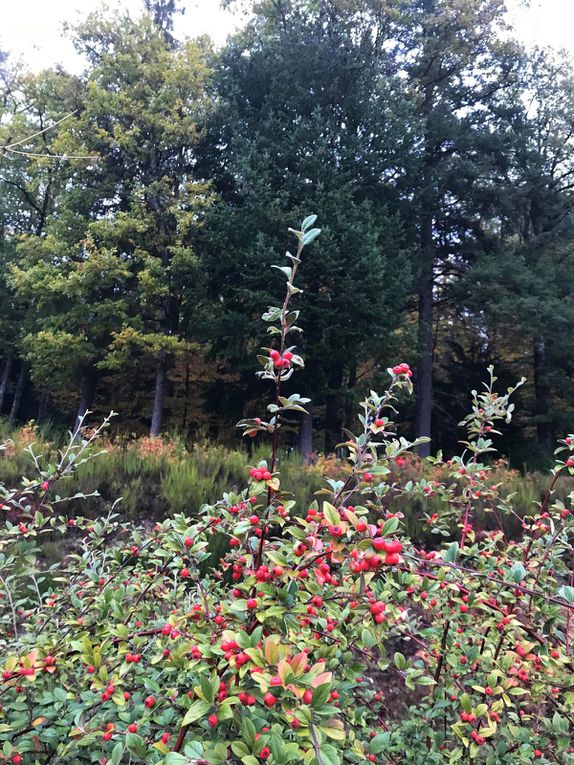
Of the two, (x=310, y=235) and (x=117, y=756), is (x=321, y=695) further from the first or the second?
(x=310, y=235)

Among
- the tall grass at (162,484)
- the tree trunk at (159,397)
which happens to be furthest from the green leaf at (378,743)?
the tree trunk at (159,397)

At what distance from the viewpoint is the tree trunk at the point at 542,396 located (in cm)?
1427

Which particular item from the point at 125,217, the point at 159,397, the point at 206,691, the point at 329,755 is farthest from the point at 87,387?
the point at 329,755

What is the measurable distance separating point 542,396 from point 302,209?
993 cm

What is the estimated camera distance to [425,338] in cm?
Result: 1441

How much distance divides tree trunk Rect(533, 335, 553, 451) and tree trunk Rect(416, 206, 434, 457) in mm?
3238

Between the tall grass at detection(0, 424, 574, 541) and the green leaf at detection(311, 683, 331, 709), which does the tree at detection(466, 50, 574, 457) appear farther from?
the green leaf at detection(311, 683, 331, 709)

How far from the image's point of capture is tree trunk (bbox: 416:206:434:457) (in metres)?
13.9

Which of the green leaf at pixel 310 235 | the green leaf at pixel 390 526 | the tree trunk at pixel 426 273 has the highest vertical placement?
the tree trunk at pixel 426 273

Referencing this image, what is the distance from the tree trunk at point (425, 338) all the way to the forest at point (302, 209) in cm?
8

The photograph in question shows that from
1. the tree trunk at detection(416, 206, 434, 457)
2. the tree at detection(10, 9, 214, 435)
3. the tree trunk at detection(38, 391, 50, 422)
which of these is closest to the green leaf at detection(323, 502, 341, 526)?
the tree at detection(10, 9, 214, 435)

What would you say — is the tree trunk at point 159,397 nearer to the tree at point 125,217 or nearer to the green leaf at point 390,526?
the tree at point 125,217

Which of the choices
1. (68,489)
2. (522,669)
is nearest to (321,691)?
(522,669)

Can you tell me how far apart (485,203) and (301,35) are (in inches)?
287
